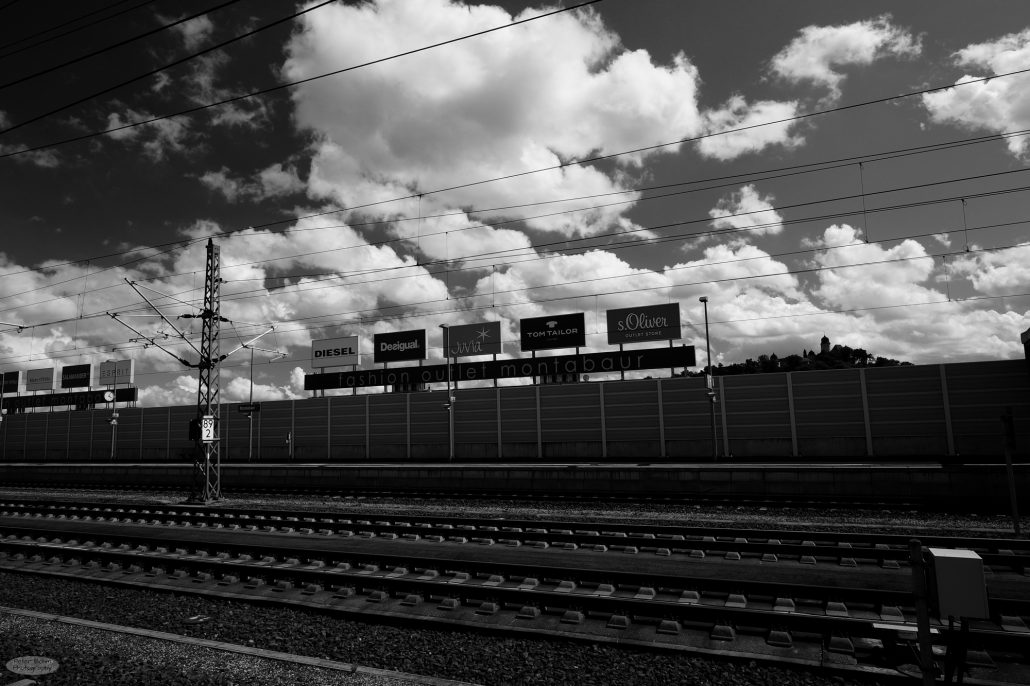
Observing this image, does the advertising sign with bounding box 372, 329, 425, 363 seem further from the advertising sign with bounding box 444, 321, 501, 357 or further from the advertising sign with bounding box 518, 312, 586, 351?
the advertising sign with bounding box 518, 312, 586, 351

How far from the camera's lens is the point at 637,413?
4166 centimetres

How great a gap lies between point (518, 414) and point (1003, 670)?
126 ft

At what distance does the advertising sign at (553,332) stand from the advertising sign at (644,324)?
285 cm

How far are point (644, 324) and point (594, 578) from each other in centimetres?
4206

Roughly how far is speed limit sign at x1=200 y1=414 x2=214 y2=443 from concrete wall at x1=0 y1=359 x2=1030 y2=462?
22.7m

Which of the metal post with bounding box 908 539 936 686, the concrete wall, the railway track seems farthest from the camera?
the concrete wall

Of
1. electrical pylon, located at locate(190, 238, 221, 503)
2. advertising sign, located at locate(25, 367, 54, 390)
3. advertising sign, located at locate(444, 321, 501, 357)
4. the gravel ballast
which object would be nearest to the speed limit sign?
electrical pylon, located at locate(190, 238, 221, 503)

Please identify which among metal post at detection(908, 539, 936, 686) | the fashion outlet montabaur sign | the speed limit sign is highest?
the fashion outlet montabaur sign

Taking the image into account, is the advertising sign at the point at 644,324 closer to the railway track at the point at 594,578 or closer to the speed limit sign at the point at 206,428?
the speed limit sign at the point at 206,428

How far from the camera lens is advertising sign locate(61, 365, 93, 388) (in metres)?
80.8

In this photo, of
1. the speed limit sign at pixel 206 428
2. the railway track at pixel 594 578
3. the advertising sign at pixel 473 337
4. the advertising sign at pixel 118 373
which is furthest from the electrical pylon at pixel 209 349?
the advertising sign at pixel 118 373

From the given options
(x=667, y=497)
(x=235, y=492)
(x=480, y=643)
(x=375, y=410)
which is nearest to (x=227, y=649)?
(x=480, y=643)

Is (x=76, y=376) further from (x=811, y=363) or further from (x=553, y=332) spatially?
(x=811, y=363)

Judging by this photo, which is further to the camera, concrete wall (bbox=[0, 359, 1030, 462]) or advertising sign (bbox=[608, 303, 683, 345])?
advertising sign (bbox=[608, 303, 683, 345])
